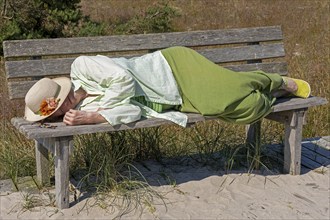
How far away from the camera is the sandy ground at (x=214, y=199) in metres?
3.86

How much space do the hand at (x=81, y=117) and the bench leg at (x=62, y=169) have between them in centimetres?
11

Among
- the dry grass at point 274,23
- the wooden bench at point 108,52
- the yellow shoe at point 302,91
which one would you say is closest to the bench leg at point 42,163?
the wooden bench at point 108,52

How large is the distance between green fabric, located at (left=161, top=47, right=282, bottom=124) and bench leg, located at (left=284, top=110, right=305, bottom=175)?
28 centimetres

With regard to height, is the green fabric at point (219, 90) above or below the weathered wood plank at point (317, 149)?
above

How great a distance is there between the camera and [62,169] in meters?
3.83

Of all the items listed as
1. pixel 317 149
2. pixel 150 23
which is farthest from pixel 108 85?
pixel 150 23

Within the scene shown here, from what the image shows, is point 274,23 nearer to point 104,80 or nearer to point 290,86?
point 290,86

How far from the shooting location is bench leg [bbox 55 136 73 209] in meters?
3.79

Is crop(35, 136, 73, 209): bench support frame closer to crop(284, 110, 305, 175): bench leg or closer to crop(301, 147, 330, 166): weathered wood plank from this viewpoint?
crop(284, 110, 305, 175): bench leg

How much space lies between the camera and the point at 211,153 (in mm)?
4934

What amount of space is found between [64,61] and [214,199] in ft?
4.87

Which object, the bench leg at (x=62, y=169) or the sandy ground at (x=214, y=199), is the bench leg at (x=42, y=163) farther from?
the bench leg at (x=62, y=169)

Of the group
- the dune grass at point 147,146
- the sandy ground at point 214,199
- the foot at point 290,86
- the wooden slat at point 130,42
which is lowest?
the sandy ground at point 214,199

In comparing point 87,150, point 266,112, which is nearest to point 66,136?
point 87,150
